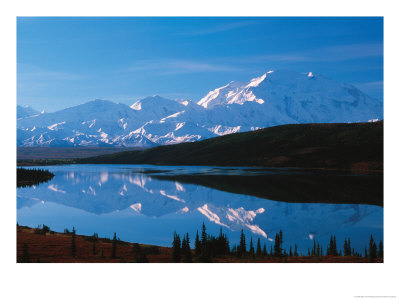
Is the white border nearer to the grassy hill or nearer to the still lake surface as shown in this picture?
the still lake surface

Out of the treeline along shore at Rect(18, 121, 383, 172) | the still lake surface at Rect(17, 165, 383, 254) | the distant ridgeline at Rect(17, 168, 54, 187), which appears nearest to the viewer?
the still lake surface at Rect(17, 165, 383, 254)

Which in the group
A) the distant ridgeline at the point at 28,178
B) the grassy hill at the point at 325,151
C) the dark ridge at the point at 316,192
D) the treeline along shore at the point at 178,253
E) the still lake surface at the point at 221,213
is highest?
the grassy hill at the point at 325,151

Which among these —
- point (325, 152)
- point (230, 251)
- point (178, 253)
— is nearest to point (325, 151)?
point (325, 152)

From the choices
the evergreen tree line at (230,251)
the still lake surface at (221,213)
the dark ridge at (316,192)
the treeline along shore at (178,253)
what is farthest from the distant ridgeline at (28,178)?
the evergreen tree line at (230,251)

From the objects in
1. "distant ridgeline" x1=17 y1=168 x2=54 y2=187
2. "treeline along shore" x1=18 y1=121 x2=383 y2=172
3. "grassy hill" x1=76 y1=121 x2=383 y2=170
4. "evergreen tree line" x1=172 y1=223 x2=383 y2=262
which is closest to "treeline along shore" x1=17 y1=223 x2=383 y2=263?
"evergreen tree line" x1=172 y1=223 x2=383 y2=262

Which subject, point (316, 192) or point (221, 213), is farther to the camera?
point (316, 192)

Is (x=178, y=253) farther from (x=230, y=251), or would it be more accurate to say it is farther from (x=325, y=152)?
(x=325, y=152)
